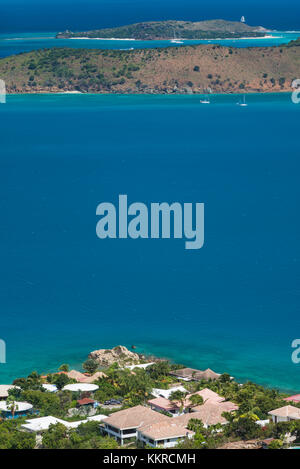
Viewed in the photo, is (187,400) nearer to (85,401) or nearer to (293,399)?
(85,401)

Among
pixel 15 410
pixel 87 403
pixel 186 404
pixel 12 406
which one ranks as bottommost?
pixel 15 410

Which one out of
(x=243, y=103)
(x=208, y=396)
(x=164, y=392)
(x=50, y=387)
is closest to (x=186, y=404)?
(x=208, y=396)

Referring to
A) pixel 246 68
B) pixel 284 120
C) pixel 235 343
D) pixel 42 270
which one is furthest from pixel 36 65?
pixel 235 343

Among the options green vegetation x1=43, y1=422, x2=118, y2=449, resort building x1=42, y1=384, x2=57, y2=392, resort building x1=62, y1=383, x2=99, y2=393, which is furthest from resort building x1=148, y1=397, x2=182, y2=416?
resort building x1=42, y1=384, x2=57, y2=392

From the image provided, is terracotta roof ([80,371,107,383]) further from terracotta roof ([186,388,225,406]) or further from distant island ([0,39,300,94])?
distant island ([0,39,300,94])

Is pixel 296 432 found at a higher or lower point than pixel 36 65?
lower

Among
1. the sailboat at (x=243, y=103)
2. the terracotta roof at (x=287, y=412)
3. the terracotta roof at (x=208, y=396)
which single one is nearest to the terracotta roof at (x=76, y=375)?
the terracotta roof at (x=208, y=396)

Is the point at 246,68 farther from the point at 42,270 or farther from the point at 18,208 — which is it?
the point at 42,270
